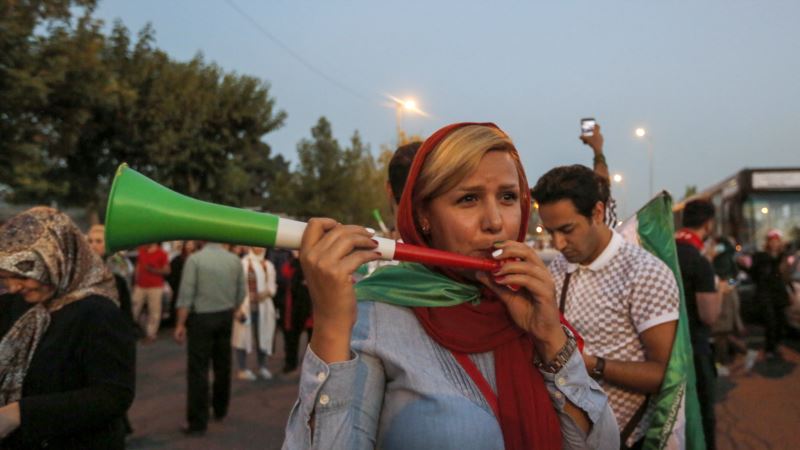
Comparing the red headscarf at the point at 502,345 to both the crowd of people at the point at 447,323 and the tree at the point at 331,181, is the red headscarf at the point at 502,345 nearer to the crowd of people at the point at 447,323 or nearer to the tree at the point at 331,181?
the crowd of people at the point at 447,323

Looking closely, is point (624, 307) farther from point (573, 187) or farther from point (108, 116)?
point (108, 116)

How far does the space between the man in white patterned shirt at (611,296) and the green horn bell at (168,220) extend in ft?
5.02

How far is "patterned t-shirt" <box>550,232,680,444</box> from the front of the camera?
2.69 meters

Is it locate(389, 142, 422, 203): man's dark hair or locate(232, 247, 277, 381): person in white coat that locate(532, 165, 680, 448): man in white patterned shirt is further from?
locate(232, 247, 277, 381): person in white coat

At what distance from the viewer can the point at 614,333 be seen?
2.76 metres

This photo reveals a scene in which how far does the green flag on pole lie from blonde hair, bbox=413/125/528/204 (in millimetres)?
1402

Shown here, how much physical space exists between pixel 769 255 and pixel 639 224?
29.2ft

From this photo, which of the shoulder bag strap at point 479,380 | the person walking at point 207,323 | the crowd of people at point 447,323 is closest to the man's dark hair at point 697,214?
the crowd of people at point 447,323

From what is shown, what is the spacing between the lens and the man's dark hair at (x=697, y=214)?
504cm

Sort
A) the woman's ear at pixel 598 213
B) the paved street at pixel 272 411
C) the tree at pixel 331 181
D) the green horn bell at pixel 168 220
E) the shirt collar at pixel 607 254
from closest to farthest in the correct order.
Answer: the green horn bell at pixel 168 220
the shirt collar at pixel 607 254
the woman's ear at pixel 598 213
the paved street at pixel 272 411
the tree at pixel 331 181

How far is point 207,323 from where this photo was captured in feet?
23.2

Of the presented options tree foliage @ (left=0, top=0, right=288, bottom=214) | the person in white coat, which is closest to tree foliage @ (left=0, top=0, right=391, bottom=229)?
tree foliage @ (left=0, top=0, right=288, bottom=214)

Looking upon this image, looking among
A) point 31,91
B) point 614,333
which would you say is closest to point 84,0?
point 31,91

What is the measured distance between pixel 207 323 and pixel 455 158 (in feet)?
19.3
